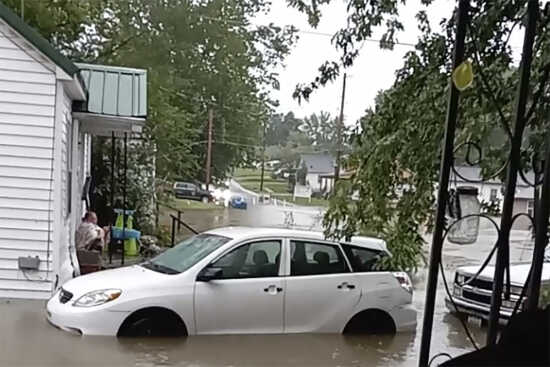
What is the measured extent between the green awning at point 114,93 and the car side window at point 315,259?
4165mm

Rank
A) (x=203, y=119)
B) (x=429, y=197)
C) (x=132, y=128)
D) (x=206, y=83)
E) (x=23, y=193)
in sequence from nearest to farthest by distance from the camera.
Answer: (x=429, y=197) → (x=23, y=193) → (x=132, y=128) → (x=206, y=83) → (x=203, y=119)

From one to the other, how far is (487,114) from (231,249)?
16.8 feet

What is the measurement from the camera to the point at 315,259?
321 inches

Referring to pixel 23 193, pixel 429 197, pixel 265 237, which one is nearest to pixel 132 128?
pixel 23 193

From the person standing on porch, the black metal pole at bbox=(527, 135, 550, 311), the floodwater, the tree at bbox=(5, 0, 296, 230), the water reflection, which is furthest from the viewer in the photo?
the tree at bbox=(5, 0, 296, 230)

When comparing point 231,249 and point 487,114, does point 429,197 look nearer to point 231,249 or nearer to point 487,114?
point 487,114

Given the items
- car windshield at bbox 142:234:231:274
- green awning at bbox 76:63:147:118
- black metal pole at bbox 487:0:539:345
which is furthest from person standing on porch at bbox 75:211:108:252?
black metal pole at bbox 487:0:539:345

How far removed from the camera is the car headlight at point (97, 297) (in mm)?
7242

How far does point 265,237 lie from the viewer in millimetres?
7988

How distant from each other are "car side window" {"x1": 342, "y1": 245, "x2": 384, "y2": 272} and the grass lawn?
19.3m

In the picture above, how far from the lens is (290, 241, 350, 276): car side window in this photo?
8.03m

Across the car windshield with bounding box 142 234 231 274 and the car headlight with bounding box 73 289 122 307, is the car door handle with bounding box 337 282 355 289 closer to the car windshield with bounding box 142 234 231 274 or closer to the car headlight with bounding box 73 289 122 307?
the car windshield with bounding box 142 234 231 274

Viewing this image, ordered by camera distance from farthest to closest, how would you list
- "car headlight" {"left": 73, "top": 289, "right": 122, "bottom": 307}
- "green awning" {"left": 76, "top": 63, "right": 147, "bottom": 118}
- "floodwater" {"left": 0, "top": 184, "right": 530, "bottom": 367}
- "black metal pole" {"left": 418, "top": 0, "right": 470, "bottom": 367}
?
"green awning" {"left": 76, "top": 63, "right": 147, "bottom": 118} → "car headlight" {"left": 73, "top": 289, "right": 122, "bottom": 307} → "floodwater" {"left": 0, "top": 184, "right": 530, "bottom": 367} → "black metal pole" {"left": 418, "top": 0, "right": 470, "bottom": 367}

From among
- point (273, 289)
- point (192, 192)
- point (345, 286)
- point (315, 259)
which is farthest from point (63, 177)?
point (192, 192)
